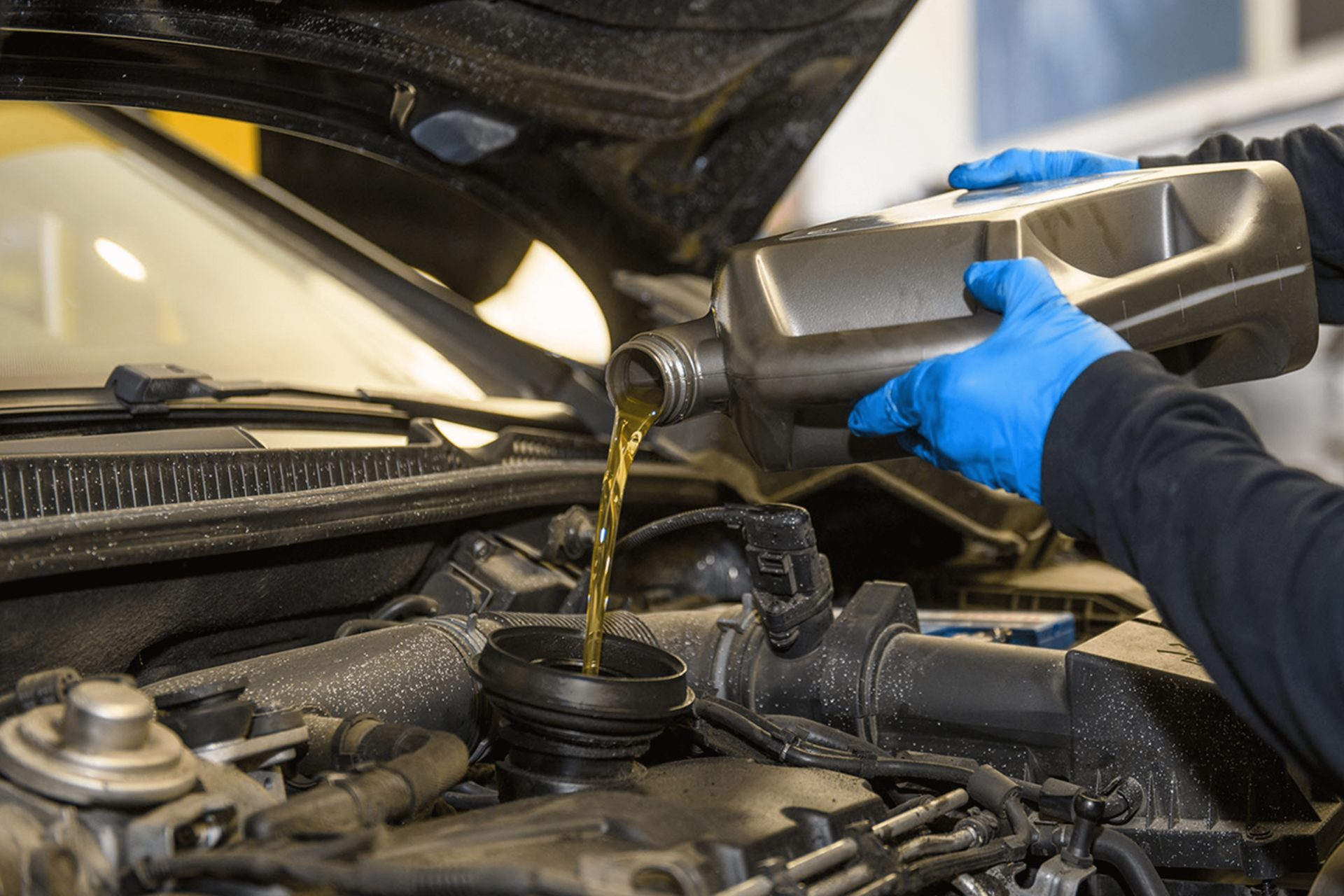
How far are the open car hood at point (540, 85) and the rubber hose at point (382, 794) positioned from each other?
692 millimetres

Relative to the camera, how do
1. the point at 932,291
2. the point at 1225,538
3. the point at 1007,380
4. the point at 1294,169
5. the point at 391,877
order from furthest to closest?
1. the point at 1294,169
2. the point at 932,291
3. the point at 1007,380
4. the point at 1225,538
5. the point at 391,877

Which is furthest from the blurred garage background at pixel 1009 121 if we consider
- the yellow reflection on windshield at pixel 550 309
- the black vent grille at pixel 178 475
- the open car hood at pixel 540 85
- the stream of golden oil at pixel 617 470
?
the stream of golden oil at pixel 617 470

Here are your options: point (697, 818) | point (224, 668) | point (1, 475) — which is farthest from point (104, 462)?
point (697, 818)

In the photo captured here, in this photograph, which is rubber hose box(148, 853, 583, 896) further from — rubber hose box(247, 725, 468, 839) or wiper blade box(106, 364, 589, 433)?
wiper blade box(106, 364, 589, 433)

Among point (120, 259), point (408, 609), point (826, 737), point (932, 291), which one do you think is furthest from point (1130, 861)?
point (120, 259)

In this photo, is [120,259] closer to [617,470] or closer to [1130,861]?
[617,470]

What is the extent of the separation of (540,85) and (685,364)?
68 cm

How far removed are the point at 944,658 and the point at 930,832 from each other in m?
0.18

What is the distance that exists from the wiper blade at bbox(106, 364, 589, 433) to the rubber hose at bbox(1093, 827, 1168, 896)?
84 cm

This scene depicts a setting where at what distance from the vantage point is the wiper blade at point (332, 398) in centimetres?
120

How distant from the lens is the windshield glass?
127 centimetres

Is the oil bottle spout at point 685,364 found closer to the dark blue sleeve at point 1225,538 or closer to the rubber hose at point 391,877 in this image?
the dark blue sleeve at point 1225,538

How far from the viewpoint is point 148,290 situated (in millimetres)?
1376

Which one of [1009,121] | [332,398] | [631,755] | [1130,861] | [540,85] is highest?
[1009,121]
